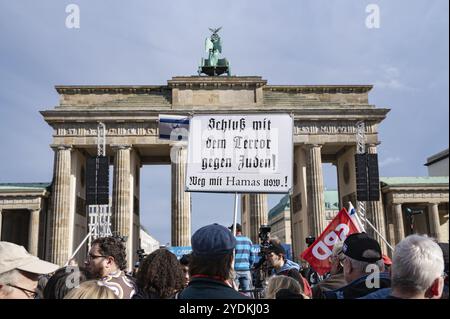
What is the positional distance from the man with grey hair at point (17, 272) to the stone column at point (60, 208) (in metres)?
34.1

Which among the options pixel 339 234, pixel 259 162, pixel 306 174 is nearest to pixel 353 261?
pixel 259 162

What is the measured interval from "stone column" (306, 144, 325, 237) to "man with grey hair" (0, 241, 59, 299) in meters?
34.1

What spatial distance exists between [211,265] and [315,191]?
35.6 m

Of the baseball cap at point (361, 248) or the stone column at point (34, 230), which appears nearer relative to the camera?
the baseball cap at point (361, 248)

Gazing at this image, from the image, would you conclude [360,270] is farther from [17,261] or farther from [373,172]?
[373,172]

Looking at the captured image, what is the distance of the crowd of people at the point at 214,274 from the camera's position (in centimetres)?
265

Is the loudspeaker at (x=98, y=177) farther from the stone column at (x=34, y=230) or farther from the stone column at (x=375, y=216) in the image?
the stone column at (x=375, y=216)

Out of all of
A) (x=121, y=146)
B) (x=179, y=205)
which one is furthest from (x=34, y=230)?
(x=179, y=205)

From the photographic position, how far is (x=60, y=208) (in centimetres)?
3653

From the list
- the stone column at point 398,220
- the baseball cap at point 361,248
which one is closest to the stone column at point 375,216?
the stone column at point 398,220

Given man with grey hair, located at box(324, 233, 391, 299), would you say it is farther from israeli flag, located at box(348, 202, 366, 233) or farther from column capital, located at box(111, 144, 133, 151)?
column capital, located at box(111, 144, 133, 151)

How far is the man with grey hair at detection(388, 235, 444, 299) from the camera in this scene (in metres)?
2.61

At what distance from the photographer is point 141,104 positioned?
38.2m
